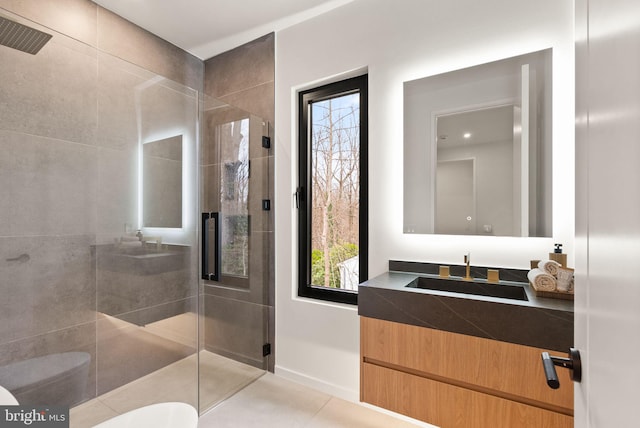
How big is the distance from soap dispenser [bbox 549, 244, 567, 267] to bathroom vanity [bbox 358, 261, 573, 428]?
0.19 metres

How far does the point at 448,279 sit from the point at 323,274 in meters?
0.93

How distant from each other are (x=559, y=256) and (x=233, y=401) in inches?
83.6

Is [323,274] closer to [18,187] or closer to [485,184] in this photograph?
[485,184]

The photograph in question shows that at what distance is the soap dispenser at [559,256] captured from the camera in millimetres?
1482

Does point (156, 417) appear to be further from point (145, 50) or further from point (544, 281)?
point (145, 50)

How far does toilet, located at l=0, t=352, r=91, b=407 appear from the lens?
1395 mm

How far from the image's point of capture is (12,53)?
1.39 meters

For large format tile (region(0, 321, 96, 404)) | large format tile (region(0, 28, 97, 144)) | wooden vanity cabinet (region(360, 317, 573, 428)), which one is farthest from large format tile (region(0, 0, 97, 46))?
wooden vanity cabinet (region(360, 317, 573, 428))

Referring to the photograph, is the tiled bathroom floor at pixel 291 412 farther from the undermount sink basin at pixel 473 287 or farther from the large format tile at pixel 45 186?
the large format tile at pixel 45 186

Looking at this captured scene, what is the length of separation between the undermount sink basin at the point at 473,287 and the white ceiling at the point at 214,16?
1.92 metres

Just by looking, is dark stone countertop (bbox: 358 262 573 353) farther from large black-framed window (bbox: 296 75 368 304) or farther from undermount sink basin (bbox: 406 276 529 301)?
large black-framed window (bbox: 296 75 368 304)

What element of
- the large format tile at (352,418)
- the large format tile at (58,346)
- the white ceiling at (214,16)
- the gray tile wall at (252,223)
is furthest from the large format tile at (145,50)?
the large format tile at (352,418)

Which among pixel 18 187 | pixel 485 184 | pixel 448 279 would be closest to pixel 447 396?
pixel 448 279

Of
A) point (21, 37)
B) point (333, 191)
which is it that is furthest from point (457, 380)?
point (21, 37)
